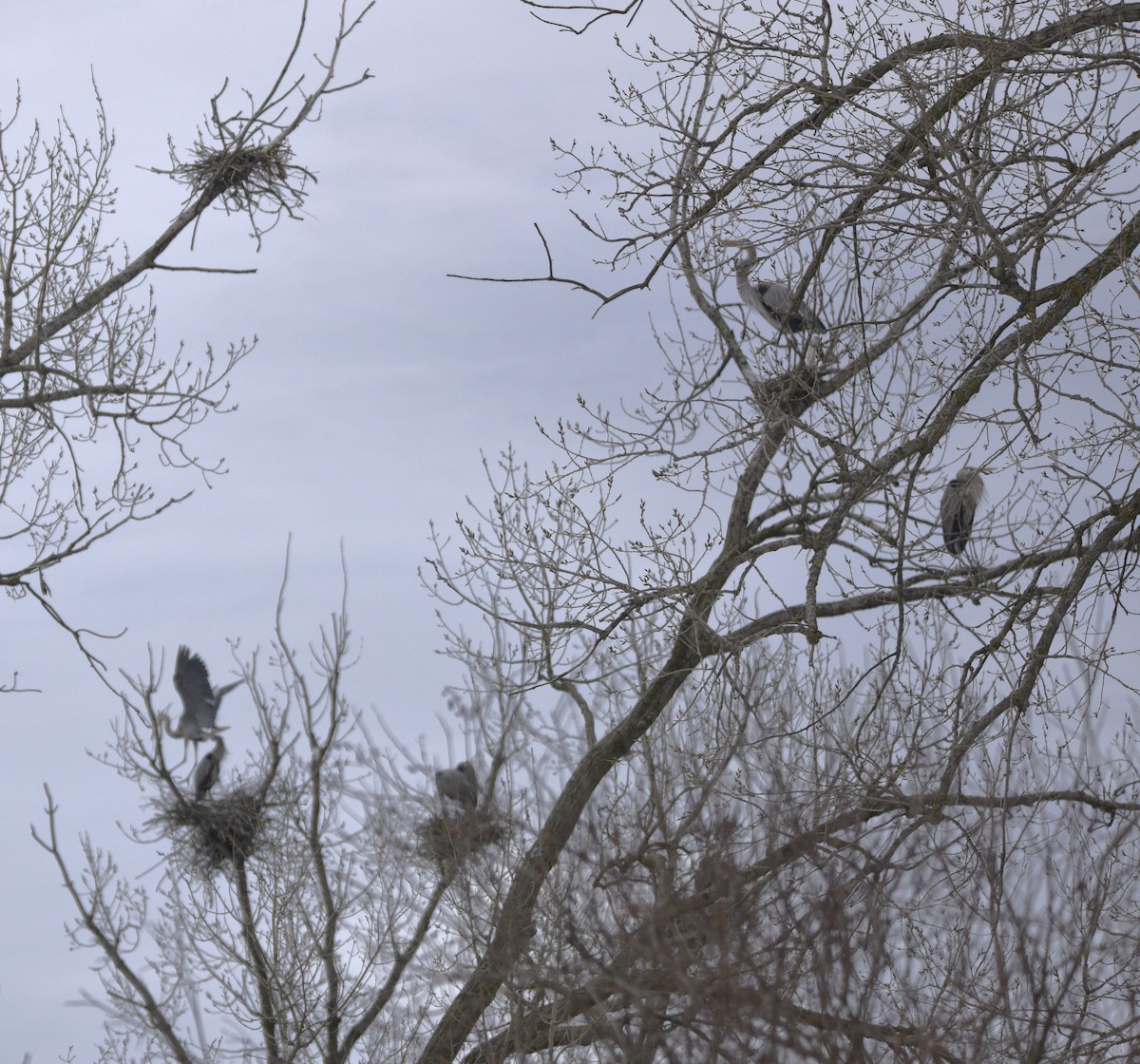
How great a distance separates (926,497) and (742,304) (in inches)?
64.0

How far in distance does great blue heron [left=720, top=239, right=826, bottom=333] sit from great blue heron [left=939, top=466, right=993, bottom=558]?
3.66 ft

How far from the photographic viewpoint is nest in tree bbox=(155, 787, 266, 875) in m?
13.2

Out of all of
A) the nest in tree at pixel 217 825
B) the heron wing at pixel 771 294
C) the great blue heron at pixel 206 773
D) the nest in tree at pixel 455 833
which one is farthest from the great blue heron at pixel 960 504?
the great blue heron at pixel 206 773

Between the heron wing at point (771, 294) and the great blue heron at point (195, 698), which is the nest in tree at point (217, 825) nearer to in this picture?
the great blue heron at point (195, 698)

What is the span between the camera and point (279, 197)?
975 centimetres

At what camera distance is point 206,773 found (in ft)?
45.5

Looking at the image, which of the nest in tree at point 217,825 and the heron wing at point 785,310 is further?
the nest in tree at point 217,825

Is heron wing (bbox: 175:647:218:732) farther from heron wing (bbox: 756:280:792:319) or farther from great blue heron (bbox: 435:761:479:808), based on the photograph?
heron wing (bbox: 756:280:792:319)

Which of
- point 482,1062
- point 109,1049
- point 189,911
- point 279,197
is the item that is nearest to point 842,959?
point 482,1062

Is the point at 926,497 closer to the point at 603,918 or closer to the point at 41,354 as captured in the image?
the point at 603,918

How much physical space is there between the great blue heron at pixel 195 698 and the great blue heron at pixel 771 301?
25.4ft

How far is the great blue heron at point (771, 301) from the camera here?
6598mm

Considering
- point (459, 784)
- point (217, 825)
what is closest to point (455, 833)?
point (459, 784)

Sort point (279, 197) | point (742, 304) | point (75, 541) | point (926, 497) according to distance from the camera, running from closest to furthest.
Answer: point (926, 497) → point (742, 304) → point (75, 541) → point (279, 197)
